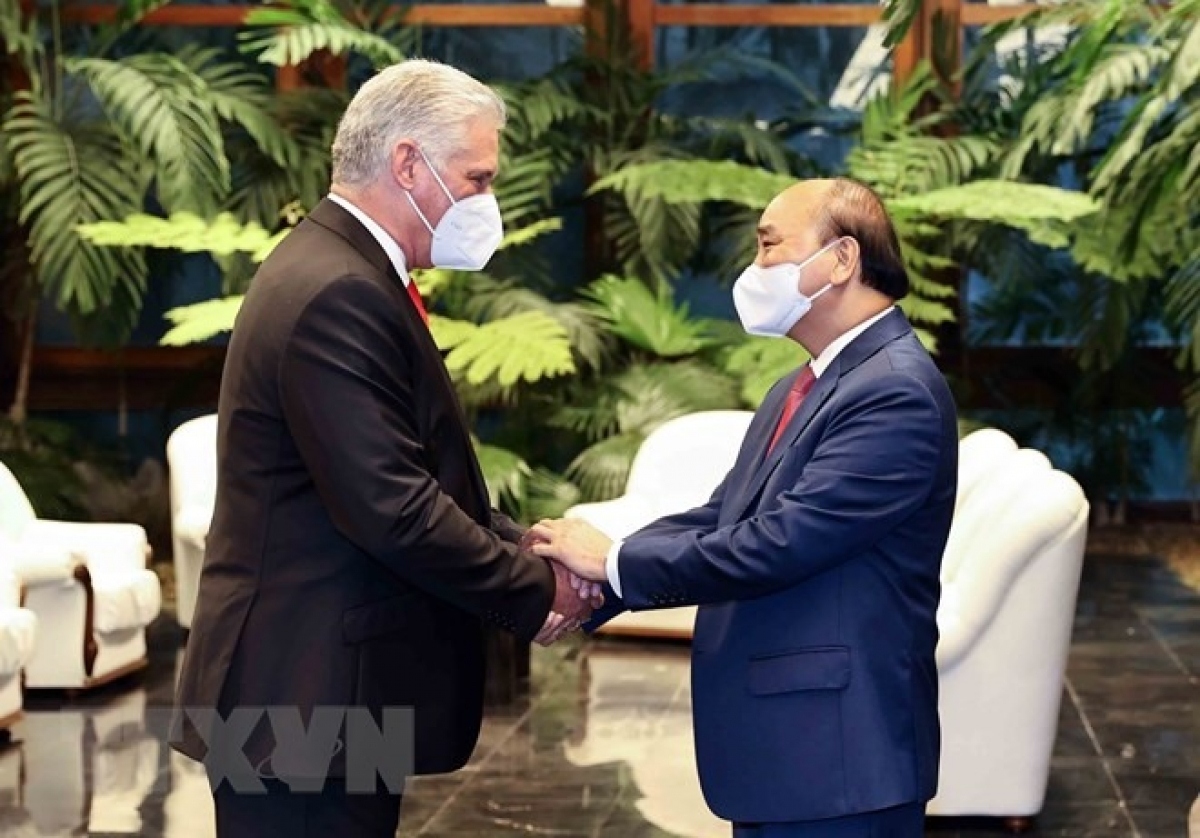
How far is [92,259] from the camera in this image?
10570 millimetres

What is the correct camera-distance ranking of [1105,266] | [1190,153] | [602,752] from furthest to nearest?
[1105,266], [1190,153], [602,752]

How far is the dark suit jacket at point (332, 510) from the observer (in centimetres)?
331

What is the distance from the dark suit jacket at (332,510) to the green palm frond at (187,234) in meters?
6.68

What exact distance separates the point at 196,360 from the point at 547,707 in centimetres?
555

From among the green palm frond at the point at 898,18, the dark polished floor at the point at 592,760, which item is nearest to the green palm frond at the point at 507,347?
the dark polished floor at the point at 592,760

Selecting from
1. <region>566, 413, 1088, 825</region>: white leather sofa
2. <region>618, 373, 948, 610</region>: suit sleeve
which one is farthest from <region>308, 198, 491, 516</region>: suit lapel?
<region>566, 413, 1088, 825</region>: white leather sofa

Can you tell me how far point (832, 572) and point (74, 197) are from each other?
308 inches

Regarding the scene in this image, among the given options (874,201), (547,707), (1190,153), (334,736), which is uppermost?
(874,201)

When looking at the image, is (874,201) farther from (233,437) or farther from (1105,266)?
(1105,266)

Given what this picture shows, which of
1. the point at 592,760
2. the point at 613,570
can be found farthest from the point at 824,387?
the point at 592,760

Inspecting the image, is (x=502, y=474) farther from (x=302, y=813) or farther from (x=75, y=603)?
(x=302, y=813)

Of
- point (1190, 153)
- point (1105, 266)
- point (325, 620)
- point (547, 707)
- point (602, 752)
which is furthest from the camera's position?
point (1105, 266)

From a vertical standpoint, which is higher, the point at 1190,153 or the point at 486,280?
the point at 1190,153

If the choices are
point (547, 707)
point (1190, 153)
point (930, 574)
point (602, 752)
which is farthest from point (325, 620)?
point (1190, 153)
